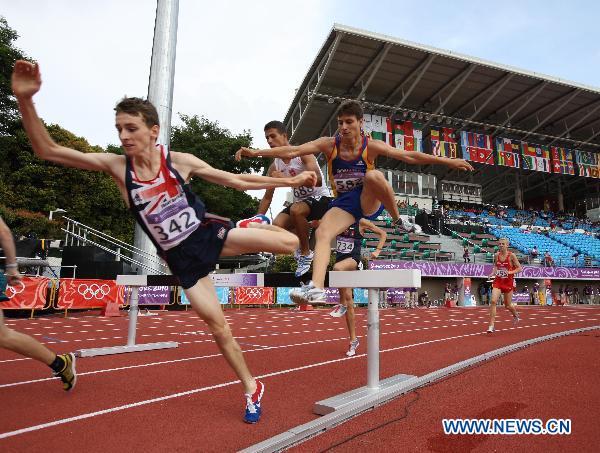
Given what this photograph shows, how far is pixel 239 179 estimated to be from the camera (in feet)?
9.64

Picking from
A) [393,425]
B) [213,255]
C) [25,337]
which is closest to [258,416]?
[393,425]

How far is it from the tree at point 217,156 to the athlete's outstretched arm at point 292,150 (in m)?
23.8

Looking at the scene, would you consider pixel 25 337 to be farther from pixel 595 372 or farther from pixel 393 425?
pixel 595 372

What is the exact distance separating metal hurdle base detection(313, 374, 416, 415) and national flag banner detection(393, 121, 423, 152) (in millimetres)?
29480

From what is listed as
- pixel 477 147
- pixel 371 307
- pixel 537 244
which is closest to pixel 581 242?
pixel 537 244

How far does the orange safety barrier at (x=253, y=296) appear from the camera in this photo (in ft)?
63.2

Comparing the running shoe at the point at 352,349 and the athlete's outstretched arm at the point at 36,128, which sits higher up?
the athlete's outstretched arm at the point at 36,128

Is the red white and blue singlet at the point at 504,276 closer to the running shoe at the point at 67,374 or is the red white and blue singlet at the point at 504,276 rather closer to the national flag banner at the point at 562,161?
the running shoe at the point at 67,374

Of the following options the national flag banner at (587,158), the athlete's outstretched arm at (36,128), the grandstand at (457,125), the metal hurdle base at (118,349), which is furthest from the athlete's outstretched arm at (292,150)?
the national flag banner at (587,158)

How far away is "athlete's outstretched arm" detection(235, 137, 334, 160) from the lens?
4.22 m

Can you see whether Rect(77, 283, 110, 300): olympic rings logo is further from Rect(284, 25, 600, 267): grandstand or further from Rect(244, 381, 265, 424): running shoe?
Rect(284, 25, 600, 267): grandstand

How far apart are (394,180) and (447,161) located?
3327 cm

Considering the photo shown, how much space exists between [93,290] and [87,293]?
0.72 feet

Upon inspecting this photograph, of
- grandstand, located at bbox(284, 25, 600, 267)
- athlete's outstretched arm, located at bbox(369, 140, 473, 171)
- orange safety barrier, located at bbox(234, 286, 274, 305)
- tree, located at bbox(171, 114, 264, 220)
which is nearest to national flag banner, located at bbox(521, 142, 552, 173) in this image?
grandstand, located at bbox(284, 25, 600, 267)
